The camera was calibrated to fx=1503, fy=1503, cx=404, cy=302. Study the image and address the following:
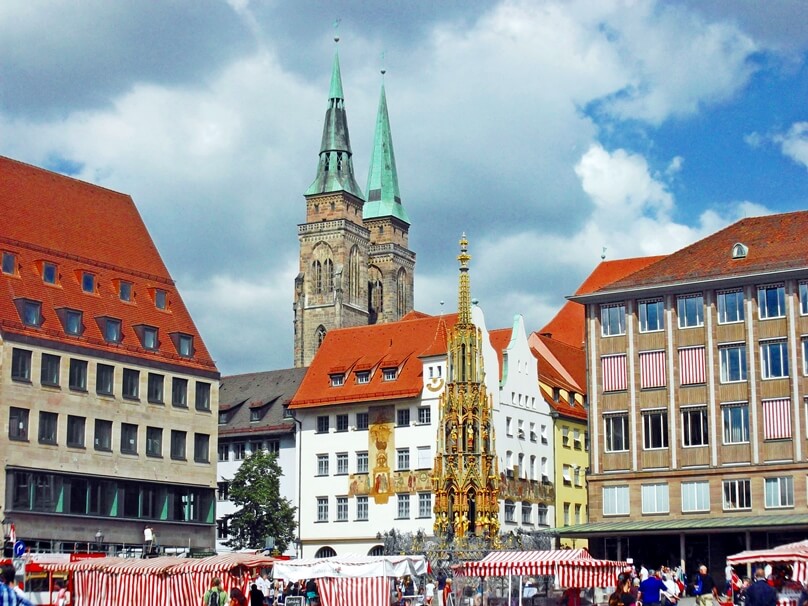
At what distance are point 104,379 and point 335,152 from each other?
94.0 metres

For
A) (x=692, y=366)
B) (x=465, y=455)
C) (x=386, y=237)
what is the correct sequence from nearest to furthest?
(x=465, y=455) < (x=692, y=366) < (x=386, y=237)

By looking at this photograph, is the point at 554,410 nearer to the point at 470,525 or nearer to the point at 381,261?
the point at 470,525

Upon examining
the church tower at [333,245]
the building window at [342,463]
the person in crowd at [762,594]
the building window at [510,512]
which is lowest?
the person in crowd at [762,594]

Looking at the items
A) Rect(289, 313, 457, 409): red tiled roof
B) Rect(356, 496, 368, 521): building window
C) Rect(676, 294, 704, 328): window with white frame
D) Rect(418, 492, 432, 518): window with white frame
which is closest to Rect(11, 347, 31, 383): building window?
Rect(289, 313, 457, 409): red tiled roof

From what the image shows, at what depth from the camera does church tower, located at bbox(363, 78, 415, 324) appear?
166625 mm

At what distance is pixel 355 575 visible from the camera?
39.0 metres

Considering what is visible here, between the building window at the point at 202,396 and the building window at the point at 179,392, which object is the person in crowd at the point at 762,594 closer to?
the building window at the point at 179,392

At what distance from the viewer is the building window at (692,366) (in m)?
66.1

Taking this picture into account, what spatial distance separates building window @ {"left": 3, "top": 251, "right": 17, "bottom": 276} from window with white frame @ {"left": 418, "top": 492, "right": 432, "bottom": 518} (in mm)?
24219

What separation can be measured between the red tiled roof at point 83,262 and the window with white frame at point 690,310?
23858 mm

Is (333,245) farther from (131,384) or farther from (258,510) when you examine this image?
(131,384)

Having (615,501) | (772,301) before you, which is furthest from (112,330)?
(772,301)

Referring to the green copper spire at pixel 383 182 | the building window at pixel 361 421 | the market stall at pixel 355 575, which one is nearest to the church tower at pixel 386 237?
the green copper spire at pixel 383 182

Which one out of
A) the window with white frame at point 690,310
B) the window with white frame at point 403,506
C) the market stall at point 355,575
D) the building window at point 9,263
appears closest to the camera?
the market stall at point 355,575
